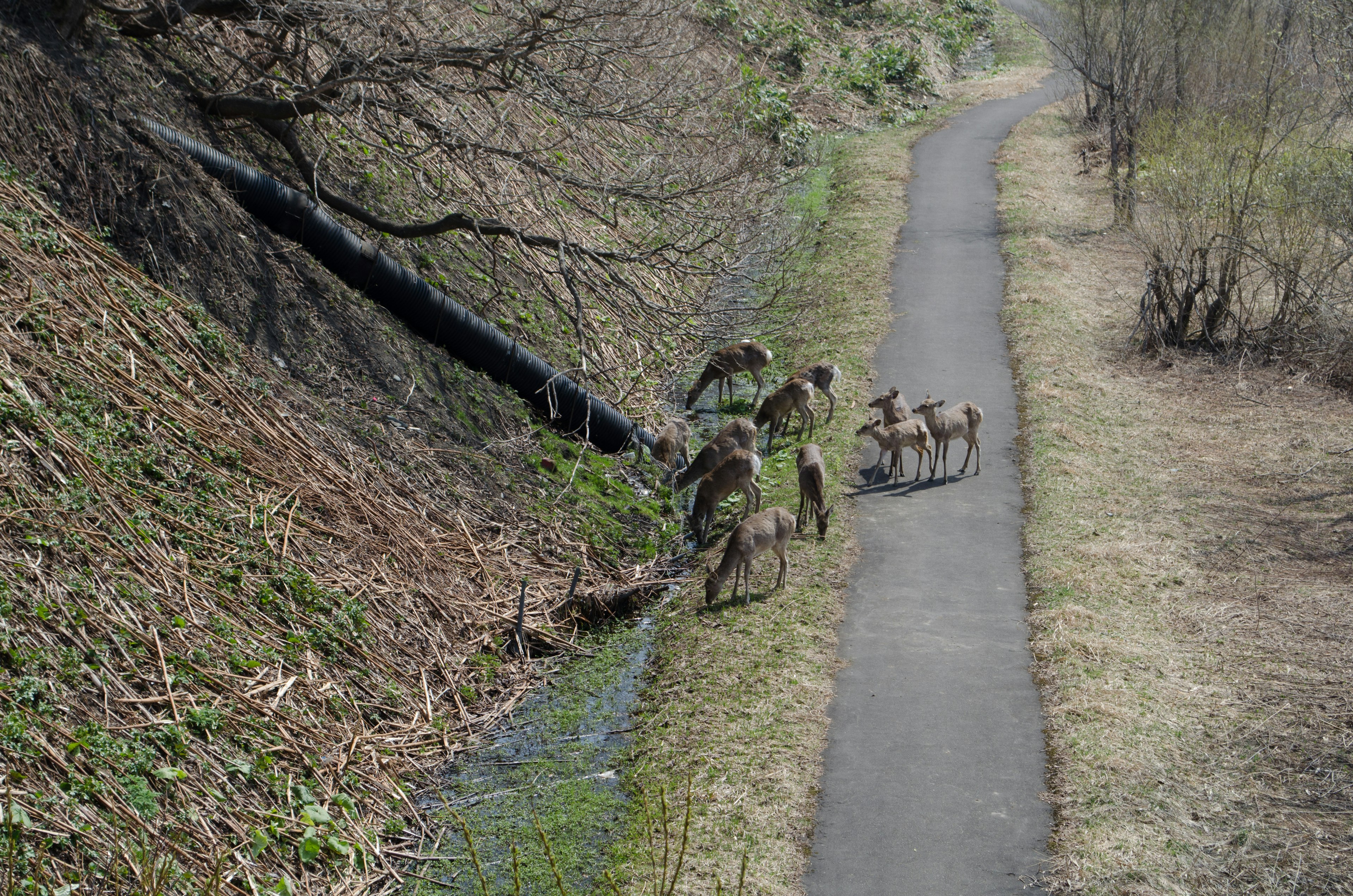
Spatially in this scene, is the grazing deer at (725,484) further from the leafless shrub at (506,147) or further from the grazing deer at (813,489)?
the leafless shrub at (506,147)

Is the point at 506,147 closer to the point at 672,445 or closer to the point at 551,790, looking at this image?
the point at 672,445

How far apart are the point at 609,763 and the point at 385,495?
13.9 ft

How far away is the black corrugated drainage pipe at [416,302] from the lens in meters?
14.0

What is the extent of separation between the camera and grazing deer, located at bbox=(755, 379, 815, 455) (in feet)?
54.1

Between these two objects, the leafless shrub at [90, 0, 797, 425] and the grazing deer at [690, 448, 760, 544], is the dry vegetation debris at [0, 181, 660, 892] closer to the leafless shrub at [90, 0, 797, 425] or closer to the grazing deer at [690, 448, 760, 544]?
the grazing deer at [690, 448, 760, 544]

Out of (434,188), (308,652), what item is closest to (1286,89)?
(434,188)

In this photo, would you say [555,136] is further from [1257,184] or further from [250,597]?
[250,597]

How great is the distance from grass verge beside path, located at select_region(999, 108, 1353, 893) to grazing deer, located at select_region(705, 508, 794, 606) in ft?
9.32

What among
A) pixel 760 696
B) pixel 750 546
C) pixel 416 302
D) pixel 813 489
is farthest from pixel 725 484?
pixel 416 302

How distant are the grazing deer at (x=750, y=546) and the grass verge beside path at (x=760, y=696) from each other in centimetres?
22

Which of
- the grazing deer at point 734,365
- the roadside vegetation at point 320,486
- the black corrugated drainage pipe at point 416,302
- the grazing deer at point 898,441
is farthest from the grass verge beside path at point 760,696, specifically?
the black corrugated drainage pipe at point 416,302

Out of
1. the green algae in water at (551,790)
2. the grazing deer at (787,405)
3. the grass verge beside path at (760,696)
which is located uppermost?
the grazing deer at (787,405)

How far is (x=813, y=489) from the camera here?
1368cm

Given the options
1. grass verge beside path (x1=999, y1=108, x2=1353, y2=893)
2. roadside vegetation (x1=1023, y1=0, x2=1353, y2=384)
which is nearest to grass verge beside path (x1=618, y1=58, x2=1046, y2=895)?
grass verge beside path (x1=999, y1=108, x2=1353, y2=893)
